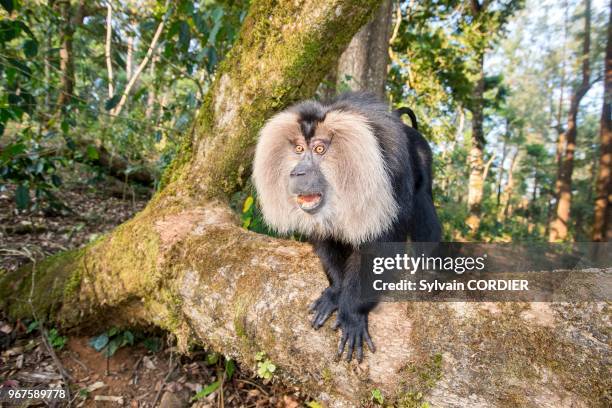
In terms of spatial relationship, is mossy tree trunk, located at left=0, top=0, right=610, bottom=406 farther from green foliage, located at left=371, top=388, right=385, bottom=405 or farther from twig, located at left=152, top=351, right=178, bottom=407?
twig, located at left=152, top=351, right=178, bottom=407

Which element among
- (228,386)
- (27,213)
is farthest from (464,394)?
(27,213)

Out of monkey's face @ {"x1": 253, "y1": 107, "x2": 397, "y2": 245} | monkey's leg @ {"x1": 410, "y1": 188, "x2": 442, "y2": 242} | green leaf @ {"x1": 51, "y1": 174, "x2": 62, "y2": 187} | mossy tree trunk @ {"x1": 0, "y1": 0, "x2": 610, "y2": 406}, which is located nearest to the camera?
mossy tree trunk @ {"x1": 0, "y1": 0, "x2": 610, "y2": 406}

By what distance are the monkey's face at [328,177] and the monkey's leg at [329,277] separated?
81 mm

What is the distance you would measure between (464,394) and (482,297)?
1.46 ft

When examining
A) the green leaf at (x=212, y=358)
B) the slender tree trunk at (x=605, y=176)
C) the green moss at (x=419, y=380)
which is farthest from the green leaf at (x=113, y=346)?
the slender tree trunk at (x=605, y=176)

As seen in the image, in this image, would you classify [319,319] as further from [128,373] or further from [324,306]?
[128,373]

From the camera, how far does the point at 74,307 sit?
2.74m

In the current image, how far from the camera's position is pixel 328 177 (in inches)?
81.7

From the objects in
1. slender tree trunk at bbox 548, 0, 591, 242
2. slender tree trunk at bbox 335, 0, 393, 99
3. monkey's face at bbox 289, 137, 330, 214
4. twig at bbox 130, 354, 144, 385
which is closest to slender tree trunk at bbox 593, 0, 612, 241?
slender tree trunk at bbox 548, 0, 591, 242

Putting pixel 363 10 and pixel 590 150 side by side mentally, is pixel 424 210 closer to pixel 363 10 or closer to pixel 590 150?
pixel 363 10

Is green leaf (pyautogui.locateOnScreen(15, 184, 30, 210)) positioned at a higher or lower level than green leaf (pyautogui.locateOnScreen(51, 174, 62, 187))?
lower

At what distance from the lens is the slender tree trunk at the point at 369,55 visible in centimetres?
424

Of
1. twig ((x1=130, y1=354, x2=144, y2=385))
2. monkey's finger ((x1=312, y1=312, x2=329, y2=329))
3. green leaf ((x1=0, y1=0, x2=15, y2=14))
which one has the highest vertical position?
green leaf ((x1=0, y1=0, x2=15, y2=14))

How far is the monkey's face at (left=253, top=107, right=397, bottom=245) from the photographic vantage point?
77.6 inches
